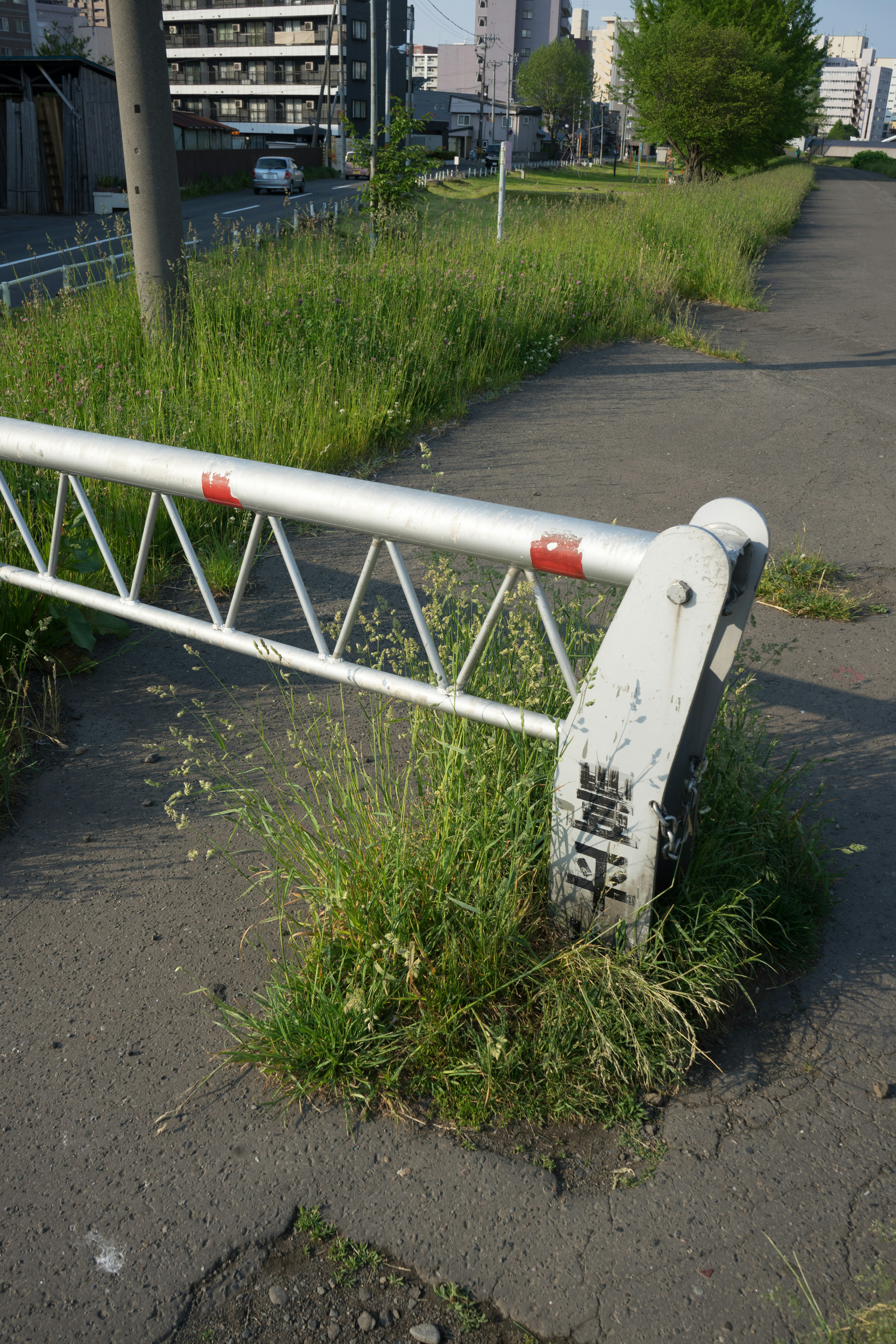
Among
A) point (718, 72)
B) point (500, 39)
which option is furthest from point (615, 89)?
point (500, 39)

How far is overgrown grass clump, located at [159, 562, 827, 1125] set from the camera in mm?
2184

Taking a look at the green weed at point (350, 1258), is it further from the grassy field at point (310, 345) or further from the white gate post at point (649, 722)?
the grassy field at point (310, 345)

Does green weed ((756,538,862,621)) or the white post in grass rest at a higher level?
the white post in grass

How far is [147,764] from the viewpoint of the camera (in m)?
3.43

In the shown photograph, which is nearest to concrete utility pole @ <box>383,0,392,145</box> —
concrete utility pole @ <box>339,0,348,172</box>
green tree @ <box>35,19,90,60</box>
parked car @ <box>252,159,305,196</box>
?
concrete utility pole @ <box>339,0,348,172</box>

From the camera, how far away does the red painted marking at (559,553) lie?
208 cm

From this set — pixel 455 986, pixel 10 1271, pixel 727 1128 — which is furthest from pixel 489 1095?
pixel 10 1271

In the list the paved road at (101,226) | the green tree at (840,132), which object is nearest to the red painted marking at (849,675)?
the paved road at (101,226)

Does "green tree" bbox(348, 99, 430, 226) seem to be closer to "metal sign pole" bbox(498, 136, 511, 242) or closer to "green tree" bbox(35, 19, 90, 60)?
"metal sign pole" bbox(498, 136, 511, 242)

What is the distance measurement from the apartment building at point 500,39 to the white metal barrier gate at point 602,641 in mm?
144354

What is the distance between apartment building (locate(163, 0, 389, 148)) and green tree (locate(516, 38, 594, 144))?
95.3 ft

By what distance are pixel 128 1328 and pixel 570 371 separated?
30.0ft

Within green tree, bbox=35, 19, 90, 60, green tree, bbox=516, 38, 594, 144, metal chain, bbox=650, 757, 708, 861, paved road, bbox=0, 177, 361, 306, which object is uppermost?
green tree, bbox=516, 38, 594, 144

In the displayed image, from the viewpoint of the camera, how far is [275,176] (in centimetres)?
4419
